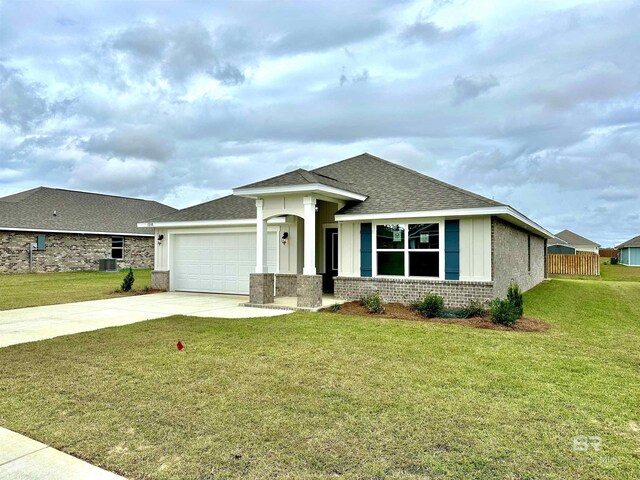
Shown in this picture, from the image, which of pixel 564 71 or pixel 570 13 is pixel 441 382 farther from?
pixel 564 71

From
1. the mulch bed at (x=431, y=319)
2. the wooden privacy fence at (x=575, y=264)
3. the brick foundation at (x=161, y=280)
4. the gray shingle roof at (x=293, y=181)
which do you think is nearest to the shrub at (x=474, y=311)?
the mulch bed at (x=431, y=319)

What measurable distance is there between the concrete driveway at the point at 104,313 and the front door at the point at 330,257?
3.10m

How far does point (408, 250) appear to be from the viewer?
478 inches

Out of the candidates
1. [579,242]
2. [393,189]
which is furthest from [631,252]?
[393,189]

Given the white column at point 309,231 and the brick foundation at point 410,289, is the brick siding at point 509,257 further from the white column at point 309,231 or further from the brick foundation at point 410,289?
the white column at point 309,231

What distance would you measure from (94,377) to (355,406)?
3484mm

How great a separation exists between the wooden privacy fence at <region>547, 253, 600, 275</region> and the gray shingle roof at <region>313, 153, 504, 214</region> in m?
22.0

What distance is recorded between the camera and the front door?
15.3 meters

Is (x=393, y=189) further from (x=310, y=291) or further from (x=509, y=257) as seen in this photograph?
(x=310, y=291)

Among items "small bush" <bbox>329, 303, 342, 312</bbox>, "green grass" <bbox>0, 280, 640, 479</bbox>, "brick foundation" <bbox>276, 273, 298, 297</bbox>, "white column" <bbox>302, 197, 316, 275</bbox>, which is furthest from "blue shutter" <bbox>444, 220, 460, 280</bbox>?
"brick foundation" <bbox>276, 273, 298, 297</bbox>

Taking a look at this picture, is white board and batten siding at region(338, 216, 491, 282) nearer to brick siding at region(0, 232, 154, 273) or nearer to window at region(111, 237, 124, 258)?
brick siding at region(0, 232, 154, 273)

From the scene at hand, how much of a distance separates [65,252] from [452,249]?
27.0m

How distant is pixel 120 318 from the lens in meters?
10.0

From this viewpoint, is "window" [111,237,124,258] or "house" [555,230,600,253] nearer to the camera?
"window" [111,237,124,258]
